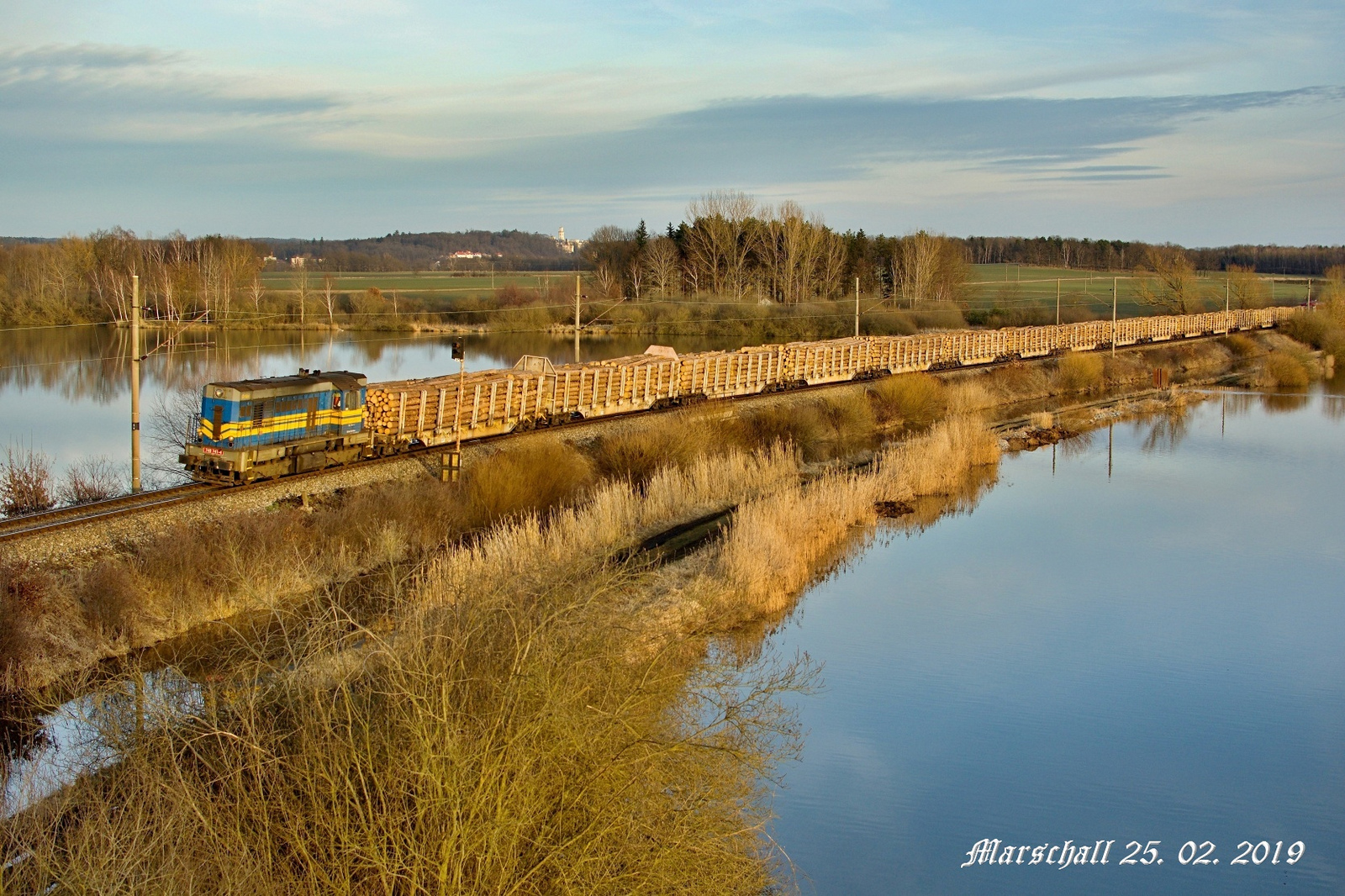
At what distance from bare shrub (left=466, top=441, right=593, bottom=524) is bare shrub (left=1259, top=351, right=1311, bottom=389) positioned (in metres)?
49.4

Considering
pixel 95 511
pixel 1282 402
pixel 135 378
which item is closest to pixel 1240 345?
pixel 1282 402

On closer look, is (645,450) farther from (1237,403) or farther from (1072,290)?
(1072,290)

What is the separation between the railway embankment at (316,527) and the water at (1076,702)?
5.81 m

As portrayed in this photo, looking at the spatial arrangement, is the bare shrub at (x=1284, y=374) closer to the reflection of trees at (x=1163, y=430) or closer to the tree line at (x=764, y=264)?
the reflection of trees at (x=1163, y=430)

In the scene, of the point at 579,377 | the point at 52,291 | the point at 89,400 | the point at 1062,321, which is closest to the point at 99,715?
the point at 579,377

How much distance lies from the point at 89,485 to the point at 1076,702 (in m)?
21.1

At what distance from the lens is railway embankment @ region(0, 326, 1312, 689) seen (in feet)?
48.8

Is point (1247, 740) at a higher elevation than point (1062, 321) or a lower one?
lower

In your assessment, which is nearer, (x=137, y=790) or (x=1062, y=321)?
A: (x=137, y=790)

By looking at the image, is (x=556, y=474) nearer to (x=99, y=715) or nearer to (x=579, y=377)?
(x=579, y=377)

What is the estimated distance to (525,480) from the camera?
23.8 meters

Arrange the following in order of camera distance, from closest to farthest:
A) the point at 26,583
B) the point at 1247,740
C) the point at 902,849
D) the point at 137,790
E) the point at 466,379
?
the point at 137,790
the point at 902,849
the point at 1247,740
the point at 26,583
the point at 466,379

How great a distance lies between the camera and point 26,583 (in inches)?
587

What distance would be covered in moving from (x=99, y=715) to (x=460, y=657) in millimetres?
3169
